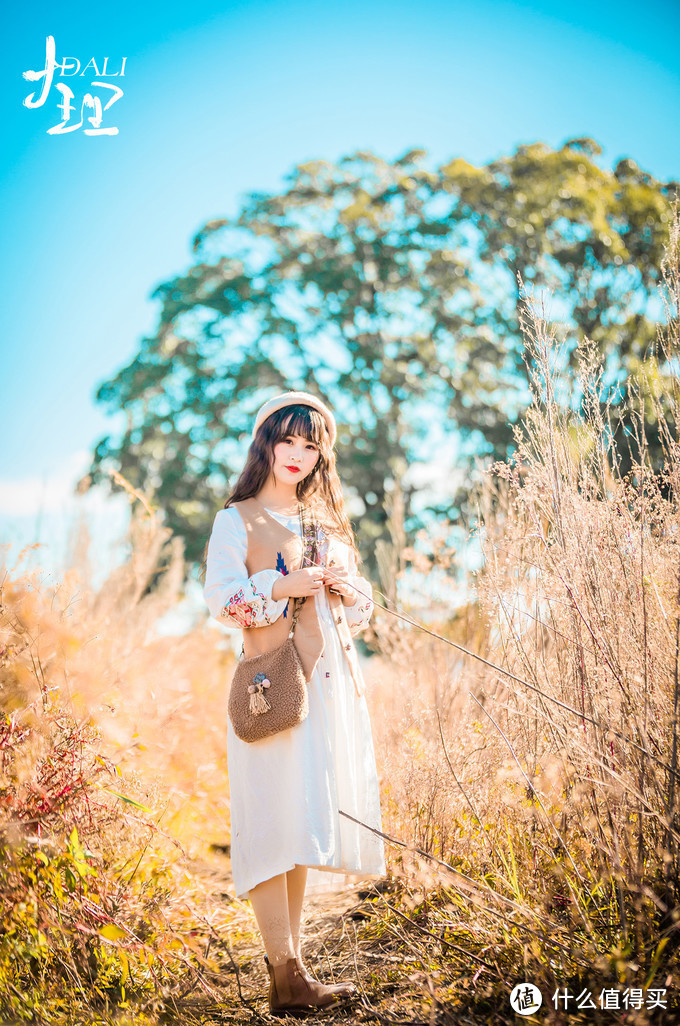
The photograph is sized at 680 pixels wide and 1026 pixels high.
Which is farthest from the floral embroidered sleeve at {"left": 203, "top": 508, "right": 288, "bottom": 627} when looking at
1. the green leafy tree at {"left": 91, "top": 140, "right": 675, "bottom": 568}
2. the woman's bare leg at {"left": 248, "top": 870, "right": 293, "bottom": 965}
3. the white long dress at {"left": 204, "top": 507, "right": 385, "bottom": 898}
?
the green leafy tree at {"left": 91, "top": 140, "right": 675, "bottom": 568}

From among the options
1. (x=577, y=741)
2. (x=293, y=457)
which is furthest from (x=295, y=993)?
(x=293, y=457)

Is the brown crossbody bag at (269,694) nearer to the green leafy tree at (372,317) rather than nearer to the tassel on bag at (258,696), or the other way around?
the tassel on bag at (258,696)

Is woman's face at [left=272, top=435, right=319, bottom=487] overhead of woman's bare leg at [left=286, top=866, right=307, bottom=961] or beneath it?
overhead

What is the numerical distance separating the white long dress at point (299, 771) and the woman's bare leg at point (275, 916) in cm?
4

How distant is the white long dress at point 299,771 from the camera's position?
5.88 ft

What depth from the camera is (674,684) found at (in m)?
1.58

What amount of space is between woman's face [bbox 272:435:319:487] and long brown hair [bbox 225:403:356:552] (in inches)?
0.6

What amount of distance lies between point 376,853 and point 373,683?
164 cm

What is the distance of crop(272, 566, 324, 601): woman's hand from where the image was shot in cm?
192

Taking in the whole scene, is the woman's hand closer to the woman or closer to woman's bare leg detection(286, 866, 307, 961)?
the woman

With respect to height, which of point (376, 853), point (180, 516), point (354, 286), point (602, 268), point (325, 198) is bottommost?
point (376, 853)

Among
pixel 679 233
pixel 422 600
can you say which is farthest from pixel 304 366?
pixel 679 233

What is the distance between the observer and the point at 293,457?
7.16 ft

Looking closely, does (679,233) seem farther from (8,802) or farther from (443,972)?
(8,802)
